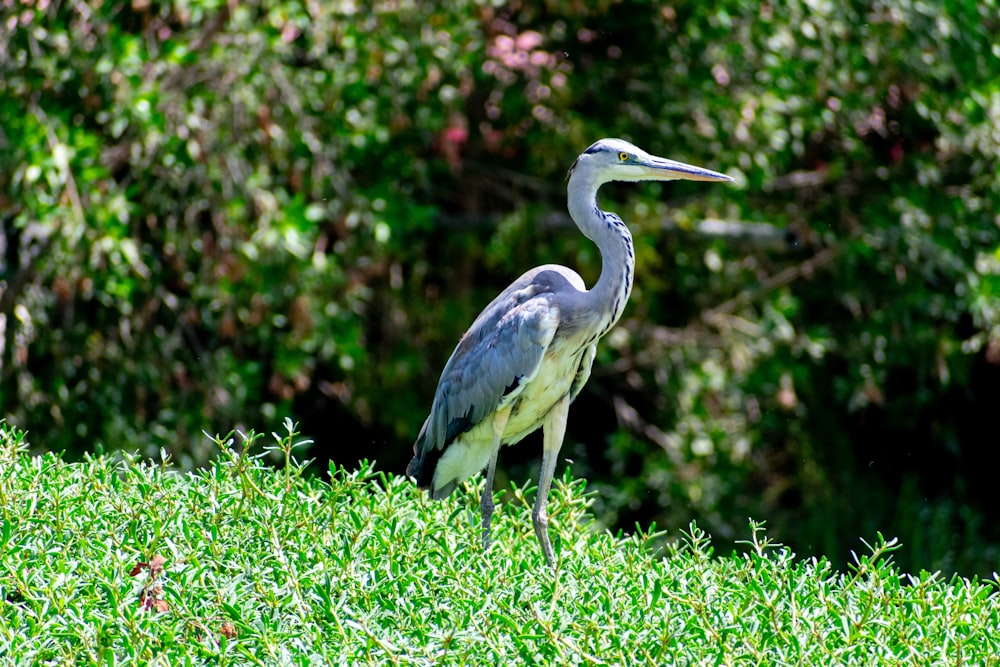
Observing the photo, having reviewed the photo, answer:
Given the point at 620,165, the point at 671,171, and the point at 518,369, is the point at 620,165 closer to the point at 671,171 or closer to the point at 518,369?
the point at 671,171

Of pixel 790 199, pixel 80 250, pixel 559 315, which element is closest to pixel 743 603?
pixel 559 315

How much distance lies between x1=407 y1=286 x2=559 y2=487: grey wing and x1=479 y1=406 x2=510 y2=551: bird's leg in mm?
42

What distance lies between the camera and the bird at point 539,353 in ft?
15.2

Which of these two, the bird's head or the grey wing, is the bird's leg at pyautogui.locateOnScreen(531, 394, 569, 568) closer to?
the grey wing

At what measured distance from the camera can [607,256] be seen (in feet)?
15.4

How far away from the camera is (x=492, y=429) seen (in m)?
4.89

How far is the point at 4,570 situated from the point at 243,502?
74cm

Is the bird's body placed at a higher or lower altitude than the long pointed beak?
lower

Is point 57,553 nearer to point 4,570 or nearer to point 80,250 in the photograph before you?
point 4,570

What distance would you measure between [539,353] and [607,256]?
42 cm

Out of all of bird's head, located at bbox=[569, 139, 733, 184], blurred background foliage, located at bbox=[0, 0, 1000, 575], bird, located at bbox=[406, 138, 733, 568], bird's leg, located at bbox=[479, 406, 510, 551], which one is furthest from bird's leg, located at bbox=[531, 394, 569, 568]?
blurred background foliage, located at bbox=[0, 0, 1000, 575]

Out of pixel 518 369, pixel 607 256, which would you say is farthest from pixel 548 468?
pixel 607 256

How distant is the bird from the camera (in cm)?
464

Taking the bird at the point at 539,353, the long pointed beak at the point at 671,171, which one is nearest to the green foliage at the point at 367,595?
the bird at the point at 539,353
